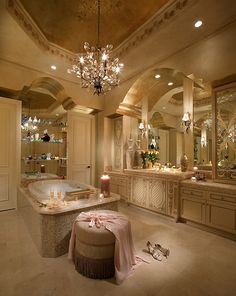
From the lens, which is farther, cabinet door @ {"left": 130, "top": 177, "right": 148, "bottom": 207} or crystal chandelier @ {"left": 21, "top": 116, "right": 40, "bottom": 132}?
crystal chandelier @ {"left": 21, "top": 116, "right": 40, "bottom": 132}

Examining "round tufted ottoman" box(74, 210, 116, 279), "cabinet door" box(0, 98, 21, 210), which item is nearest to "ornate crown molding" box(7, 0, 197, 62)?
"cabinet door" box(0, 98, 21, 210)

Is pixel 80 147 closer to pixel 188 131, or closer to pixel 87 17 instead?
pixel 188 131

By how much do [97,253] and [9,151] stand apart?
352 centimetres

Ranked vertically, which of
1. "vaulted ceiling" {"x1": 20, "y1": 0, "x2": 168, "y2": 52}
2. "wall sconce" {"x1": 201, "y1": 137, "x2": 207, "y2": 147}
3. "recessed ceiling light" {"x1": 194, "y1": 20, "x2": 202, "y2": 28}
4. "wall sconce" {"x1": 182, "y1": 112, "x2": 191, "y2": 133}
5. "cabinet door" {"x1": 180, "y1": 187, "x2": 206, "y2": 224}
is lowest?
"cabinet door" {"x1": 180, "y1": 187, "x2": 206, "y2": 224}

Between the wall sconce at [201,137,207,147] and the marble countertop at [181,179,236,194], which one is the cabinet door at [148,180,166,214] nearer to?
the marble countertop at [181,179,236,194]

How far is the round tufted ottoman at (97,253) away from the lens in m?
1.93

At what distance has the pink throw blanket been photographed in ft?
6.33

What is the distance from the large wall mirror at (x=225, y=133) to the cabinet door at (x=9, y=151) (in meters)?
4.44

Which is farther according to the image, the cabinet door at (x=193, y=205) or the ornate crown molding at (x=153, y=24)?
the cabinet door at (x=193, y=205)

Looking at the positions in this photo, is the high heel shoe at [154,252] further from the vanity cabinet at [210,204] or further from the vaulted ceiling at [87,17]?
the vaulted ceiling at [87,17]

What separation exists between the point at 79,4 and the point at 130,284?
4235 millimetres

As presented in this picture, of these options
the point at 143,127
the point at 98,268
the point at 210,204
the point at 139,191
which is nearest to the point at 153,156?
the point at 143,127

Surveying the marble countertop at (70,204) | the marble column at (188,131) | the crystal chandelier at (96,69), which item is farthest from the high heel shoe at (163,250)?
the crystal chandelier at (96,69)

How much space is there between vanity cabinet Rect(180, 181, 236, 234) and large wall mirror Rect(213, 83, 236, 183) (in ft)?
1.01
